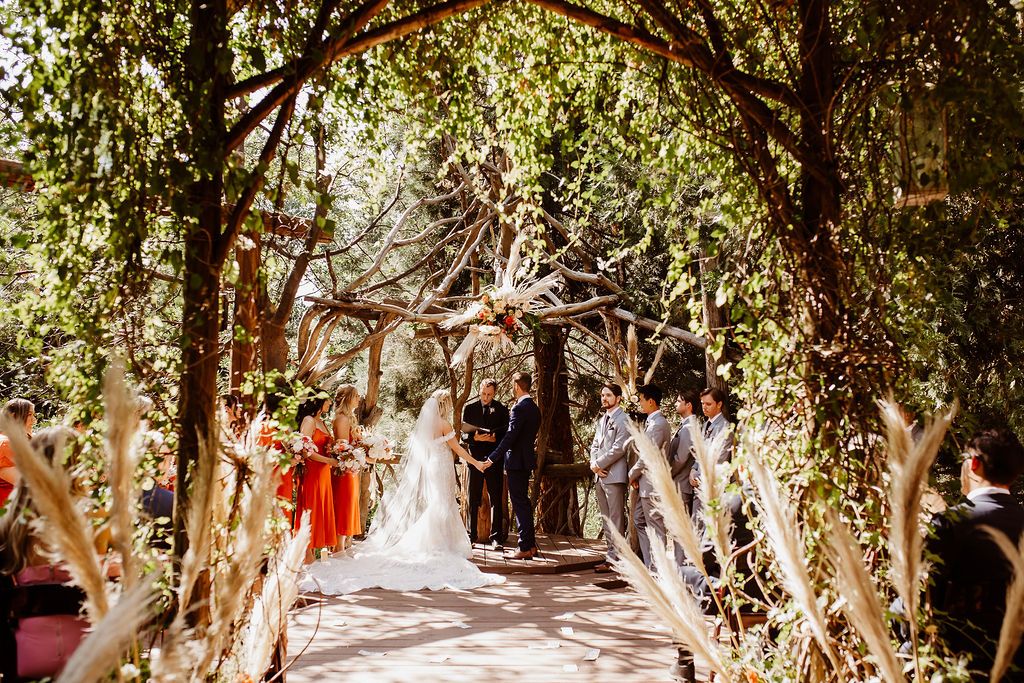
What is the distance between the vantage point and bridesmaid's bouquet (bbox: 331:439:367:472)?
7.50m

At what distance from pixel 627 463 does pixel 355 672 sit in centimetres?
328

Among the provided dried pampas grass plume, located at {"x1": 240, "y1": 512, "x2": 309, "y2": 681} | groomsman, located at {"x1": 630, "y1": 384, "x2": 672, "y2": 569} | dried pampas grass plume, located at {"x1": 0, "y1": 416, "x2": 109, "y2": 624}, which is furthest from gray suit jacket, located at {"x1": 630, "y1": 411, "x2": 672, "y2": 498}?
dried pampas grass plume, located at {"x1": 0, "y1": 416, "x2": 109, "y2": 624}

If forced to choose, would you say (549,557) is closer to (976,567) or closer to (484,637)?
(484,637)

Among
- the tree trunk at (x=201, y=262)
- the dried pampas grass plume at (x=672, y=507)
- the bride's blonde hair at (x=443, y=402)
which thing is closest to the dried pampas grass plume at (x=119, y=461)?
the tree trunk at (x=201, y=262)

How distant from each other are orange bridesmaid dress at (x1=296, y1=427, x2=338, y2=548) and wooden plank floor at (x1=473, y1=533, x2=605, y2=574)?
150 centimetres

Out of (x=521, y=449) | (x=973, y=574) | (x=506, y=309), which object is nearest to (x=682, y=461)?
(x=521, y=449)

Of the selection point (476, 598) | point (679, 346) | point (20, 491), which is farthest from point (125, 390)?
point (679, 346)

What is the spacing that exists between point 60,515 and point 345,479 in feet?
22.0

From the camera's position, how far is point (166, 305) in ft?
8.59

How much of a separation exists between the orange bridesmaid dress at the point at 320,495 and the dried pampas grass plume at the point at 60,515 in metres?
6.25

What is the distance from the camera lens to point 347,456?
753 centimetres

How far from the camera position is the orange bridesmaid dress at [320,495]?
7.41 metres

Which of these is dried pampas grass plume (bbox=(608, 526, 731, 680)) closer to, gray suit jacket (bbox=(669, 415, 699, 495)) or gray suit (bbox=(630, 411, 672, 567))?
gray suit jacket (bbox=(669, 415, 699, 495))

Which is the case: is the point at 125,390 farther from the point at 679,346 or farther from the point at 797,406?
the point at 679,346
